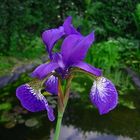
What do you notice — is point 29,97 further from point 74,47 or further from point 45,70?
point 74,47

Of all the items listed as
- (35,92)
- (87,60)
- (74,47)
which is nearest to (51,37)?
(74,47)

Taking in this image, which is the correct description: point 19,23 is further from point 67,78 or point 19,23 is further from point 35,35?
point 67,78

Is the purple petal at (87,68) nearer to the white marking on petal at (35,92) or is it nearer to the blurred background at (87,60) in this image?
the white marking on petal at (35,92)

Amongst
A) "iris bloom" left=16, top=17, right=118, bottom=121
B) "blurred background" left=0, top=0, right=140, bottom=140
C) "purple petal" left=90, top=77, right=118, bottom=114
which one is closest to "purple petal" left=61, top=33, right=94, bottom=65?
"iris bloom" left=16, top=17, right=118, bottom=121

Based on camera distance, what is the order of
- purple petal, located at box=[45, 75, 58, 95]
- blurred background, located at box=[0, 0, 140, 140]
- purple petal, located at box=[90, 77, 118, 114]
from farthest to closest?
blurred background, located at box=[0, 0, 140, 140]
purple petal, located at box=[45, 75, 58, 95]
purple petal, located at box=[90, 77, 118, 114]

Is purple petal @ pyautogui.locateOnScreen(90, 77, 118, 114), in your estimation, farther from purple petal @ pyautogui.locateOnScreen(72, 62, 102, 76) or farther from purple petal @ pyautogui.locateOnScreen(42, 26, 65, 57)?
purple petal @ pyautogui.locateOnScreen(42, 26, 65, 57)

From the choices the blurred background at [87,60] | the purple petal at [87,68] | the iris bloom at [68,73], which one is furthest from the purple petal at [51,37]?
the blurred background at [87,60]
